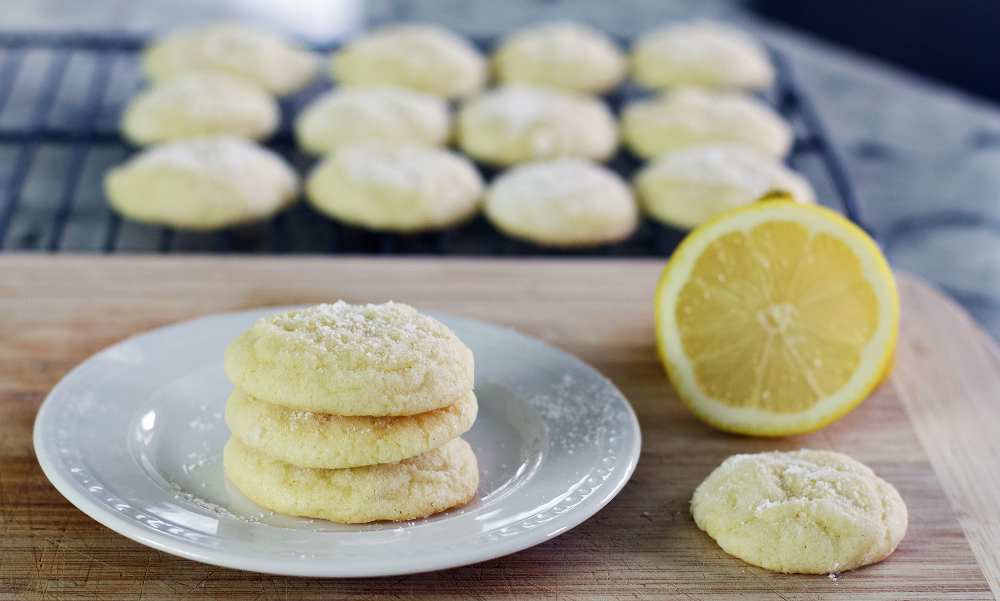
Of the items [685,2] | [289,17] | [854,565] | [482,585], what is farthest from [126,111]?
[685,2]

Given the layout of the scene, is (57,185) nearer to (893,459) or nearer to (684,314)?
(684,314)

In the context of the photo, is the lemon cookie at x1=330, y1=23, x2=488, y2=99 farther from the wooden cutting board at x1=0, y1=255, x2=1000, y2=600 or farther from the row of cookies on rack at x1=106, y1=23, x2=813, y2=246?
the wooden cutting board at x1=0, y1=255, x2=1000, y2=600

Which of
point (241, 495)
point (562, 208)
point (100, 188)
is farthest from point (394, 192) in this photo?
point (241, 495)

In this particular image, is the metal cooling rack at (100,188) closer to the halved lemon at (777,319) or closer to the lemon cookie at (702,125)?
the lemon cookie at (702,125)

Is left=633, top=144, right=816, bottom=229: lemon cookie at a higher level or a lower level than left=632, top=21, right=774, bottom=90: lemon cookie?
higher

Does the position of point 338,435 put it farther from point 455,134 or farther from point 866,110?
point 866,110

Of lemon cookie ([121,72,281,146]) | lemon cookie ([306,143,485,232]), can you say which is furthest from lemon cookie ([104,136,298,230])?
lemon cookie ([121,72,281,146])
